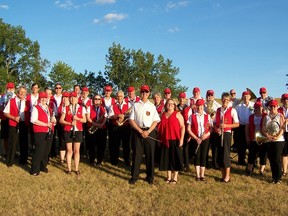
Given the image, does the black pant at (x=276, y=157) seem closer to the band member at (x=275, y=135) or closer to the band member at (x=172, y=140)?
the band member at (x=275, y=135)

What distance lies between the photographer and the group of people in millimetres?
7949

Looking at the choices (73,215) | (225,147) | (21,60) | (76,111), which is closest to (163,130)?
(225,147)

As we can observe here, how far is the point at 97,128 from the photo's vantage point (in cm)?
982

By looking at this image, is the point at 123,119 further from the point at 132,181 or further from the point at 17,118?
the point at 17,118

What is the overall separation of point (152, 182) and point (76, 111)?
105 inches

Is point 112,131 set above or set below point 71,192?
above

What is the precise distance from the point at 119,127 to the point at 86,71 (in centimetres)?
4610

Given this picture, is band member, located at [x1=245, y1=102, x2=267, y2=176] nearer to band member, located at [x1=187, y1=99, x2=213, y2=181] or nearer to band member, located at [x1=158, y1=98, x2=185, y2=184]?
band member, located at [x1=187, y1=99, x2=213, y2=181]

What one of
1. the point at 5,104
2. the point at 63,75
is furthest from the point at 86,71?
the point at 5,104

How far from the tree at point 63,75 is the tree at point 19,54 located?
97.6 inches

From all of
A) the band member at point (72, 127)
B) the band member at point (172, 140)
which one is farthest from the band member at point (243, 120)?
the band member at point (72, 127)

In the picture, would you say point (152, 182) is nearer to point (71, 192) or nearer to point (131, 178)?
point (131, 178)

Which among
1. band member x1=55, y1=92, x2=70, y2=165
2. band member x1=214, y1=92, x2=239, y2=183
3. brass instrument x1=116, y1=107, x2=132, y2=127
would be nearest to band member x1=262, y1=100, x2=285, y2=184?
band member x1=214, y1=92, x2=239, y2=183

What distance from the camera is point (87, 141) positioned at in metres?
10.4
